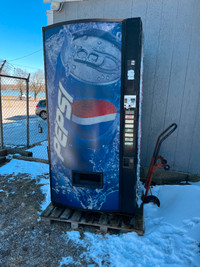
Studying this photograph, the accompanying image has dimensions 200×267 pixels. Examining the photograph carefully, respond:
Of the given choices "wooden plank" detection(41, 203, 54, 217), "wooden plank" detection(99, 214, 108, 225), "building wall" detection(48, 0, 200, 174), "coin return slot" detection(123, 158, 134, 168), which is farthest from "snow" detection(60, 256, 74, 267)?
"building wall" detection(48, 0, 200, 174)

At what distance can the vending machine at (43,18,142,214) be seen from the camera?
2051mm

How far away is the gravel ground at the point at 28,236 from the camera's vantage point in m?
2.01

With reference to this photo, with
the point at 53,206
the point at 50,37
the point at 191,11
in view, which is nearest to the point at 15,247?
the point at 53,206

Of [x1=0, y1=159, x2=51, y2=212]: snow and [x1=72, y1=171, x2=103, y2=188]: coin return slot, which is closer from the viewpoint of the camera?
[x1=72, y1=171, x2=103, y2=188]: coin return slot

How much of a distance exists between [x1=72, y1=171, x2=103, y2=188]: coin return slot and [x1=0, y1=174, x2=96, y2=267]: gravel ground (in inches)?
25.7

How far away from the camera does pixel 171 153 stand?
3.53m

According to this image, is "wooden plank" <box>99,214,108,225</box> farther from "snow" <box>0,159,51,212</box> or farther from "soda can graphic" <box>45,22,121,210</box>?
"snow" <box>0,159,51,212</box>

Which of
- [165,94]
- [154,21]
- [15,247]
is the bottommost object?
[15,247]

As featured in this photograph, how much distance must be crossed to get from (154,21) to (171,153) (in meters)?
2.41

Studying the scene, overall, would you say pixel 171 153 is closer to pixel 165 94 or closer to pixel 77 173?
pixel 165 94

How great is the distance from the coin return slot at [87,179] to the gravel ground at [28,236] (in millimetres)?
654

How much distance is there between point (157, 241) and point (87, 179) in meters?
1.13

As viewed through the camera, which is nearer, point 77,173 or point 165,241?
point 165,241

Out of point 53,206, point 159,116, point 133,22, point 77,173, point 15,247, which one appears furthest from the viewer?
point 159,116
